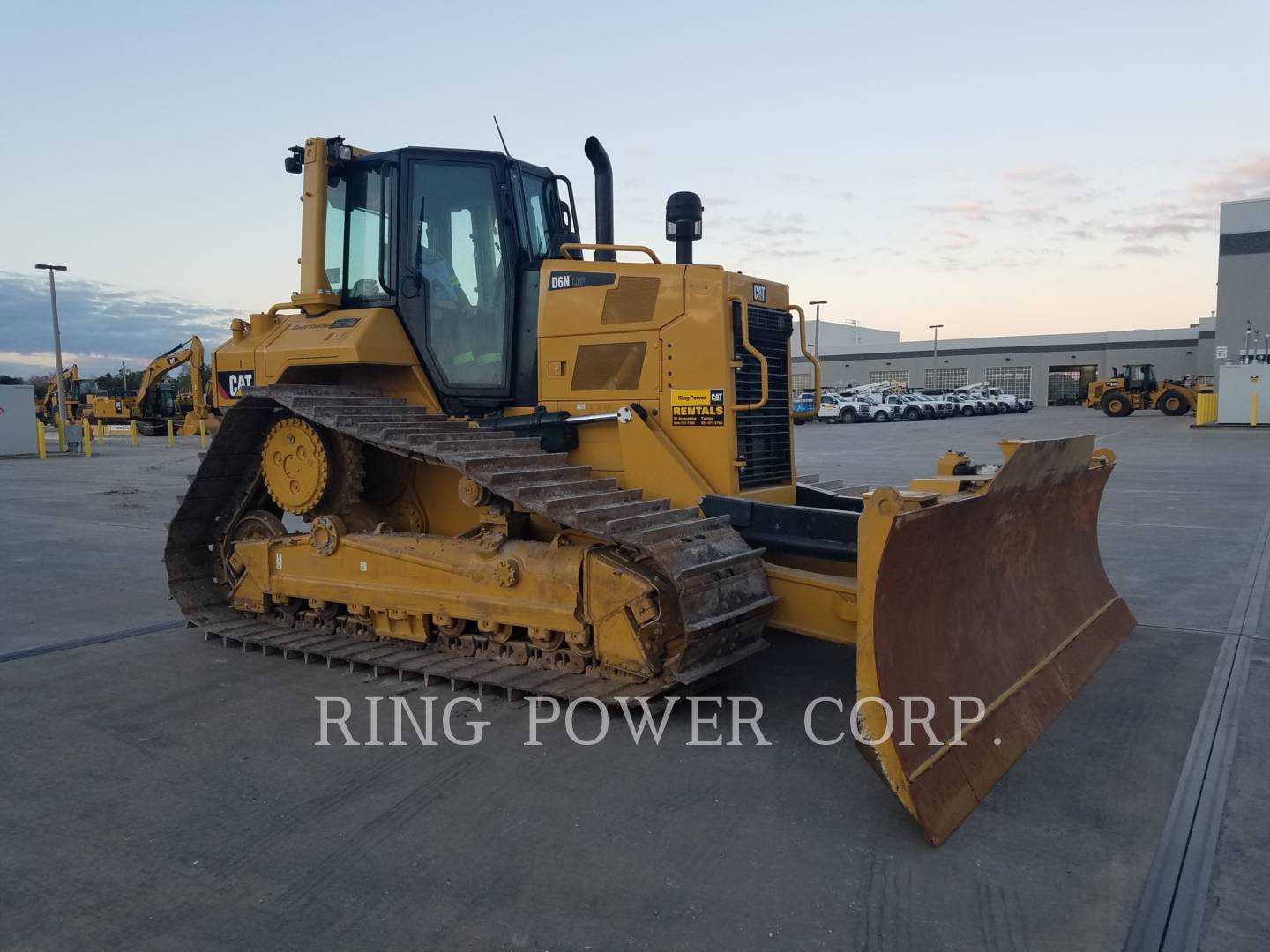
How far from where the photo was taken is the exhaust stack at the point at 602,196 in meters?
6.77

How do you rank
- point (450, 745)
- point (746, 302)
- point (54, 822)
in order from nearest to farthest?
point (54, 822), point (450, 745), point (746, 302)

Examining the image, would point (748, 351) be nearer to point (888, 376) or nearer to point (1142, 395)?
point (1142, 395)

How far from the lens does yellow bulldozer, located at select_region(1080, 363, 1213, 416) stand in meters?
40.3

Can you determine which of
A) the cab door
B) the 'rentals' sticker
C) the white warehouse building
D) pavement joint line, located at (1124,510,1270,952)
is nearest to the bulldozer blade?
pavement joint line, located at (1124,510,1270,952)

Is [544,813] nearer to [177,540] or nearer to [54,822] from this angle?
[54,822]

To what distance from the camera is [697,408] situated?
573 centimetres

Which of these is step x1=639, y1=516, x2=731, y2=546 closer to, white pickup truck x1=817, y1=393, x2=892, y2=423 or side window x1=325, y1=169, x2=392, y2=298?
side window x1=325, y1=169, x2=392, y2=298

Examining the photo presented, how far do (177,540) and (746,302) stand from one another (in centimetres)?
447

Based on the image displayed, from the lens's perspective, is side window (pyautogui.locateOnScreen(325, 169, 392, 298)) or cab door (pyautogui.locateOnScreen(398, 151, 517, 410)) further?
side window (pyautogui.locateOnScreen(325, 169, 392, 298))

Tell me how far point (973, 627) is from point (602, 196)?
157 inches

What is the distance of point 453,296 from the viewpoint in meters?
6.34

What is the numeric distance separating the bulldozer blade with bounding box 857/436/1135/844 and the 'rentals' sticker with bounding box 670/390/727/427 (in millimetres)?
1685

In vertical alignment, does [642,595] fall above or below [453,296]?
below

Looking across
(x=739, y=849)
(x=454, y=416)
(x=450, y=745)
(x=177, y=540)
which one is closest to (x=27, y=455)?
(x=177, y=540)
